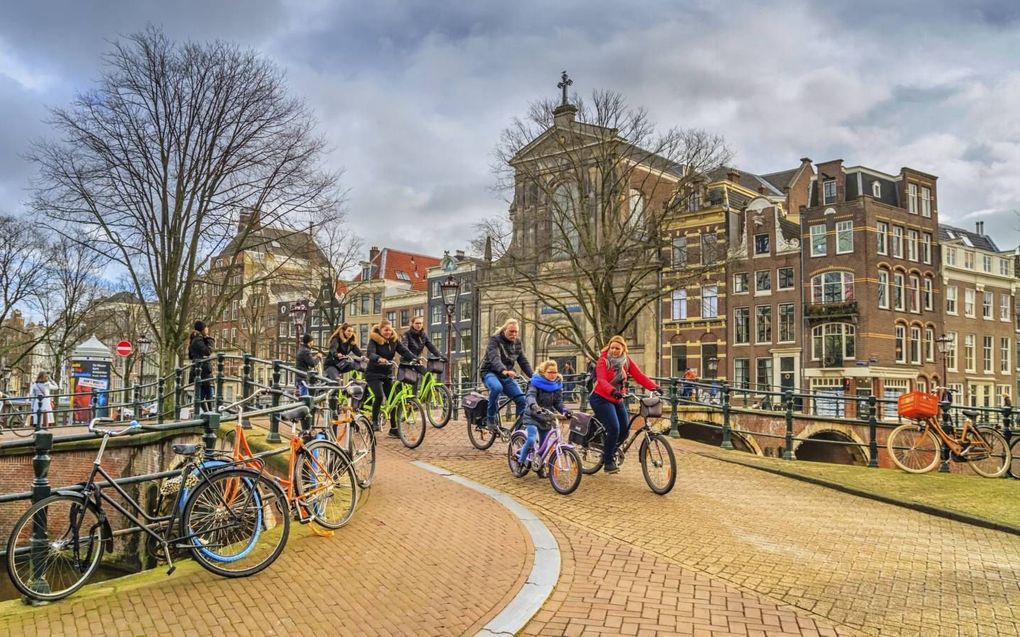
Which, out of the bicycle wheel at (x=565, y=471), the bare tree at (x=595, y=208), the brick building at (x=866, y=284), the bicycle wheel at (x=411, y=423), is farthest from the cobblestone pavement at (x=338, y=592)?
the brick building at (x=866, y=284)

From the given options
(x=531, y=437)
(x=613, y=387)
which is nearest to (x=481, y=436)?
(x=531, y=437)

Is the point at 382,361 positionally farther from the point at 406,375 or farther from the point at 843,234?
the point at 843,234

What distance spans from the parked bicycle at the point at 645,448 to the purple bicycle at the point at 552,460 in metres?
0.28

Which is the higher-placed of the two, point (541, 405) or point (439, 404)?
point (541, 405)

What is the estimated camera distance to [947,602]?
5309mm

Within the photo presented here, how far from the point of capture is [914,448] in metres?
12.1

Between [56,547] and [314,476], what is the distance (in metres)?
2.02

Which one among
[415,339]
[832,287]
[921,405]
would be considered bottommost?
[921,405]

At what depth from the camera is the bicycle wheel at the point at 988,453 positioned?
485 inches

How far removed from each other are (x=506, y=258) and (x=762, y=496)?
19623mm

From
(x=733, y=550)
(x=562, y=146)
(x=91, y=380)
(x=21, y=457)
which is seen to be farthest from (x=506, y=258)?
(x=733, y=550)

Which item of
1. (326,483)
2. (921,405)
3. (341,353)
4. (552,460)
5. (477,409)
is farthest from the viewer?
(341,353)

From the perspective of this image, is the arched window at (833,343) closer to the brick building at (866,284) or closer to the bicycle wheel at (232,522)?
the brick building at (866,284)

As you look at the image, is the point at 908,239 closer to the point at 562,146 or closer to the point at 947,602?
the point at 562,146
